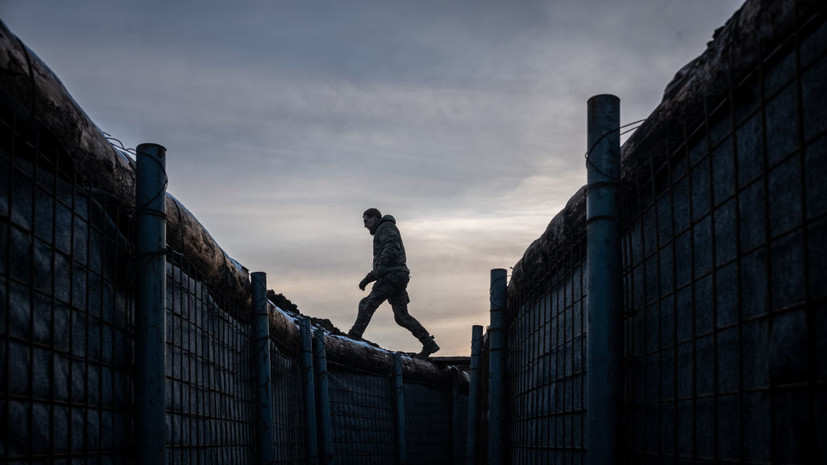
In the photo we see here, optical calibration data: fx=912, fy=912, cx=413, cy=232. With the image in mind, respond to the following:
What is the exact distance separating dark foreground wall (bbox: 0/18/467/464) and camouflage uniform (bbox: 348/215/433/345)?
250 inches

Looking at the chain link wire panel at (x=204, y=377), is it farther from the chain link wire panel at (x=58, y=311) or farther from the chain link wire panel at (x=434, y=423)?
the chain link wire panel at (x=434, y=423)

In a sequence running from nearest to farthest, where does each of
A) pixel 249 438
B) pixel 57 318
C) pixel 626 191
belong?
pixel 57 318 → pixel 626 191 → pixel 249 438

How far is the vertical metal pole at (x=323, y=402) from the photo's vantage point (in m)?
8.28

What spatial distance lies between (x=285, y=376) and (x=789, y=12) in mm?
5754

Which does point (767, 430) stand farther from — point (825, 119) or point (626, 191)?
point (626, 191)

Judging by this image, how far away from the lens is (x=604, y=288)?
359 centimetres

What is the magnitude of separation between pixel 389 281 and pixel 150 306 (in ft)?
Answer: 30.6

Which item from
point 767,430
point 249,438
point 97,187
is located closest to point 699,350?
point 767,430

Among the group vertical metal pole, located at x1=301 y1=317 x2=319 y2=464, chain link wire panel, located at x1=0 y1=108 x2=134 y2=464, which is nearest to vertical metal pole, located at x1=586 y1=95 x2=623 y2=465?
chain link wire panel, located at x1=0 y1=108 x2=134 y2=464

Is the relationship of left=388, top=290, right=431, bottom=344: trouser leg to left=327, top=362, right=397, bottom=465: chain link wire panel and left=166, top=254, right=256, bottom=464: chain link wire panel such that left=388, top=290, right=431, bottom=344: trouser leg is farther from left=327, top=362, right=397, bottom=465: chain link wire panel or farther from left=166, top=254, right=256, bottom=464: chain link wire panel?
left=166, top=254, right=256, bottom=464: chain link wire panel

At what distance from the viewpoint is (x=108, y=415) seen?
365 cm

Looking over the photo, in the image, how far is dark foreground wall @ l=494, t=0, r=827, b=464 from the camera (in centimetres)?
223

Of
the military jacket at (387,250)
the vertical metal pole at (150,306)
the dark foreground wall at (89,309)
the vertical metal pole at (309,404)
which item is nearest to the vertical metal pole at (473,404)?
the vertical metal pole at (309,404)

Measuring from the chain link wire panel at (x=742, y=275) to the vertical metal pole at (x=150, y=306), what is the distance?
1987 millimetres
